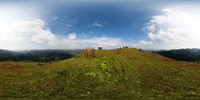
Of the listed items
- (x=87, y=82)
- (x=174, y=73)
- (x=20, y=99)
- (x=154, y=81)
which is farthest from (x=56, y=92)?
→ (x=174, y=73)

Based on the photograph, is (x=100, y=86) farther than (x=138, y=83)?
No

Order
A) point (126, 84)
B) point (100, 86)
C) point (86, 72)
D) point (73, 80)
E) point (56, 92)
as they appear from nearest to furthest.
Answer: point (56, 92) < point (100, 86) < point (126, 84) < point (73, 80) < point (86, 72)

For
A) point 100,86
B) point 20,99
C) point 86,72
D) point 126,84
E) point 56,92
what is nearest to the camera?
point 20,99

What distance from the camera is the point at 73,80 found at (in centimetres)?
1179

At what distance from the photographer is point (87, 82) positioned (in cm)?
1120

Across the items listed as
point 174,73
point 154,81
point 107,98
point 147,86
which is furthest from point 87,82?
point 174,73

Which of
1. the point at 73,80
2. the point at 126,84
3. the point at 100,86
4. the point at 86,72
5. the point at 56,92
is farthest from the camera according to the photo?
the point at 86,72

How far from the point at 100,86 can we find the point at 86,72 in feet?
13.6

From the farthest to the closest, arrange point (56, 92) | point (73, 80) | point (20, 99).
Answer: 1. point (73, 80)
2. point (56, 92)
3. point (20, 99)

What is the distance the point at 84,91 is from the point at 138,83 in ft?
22.2

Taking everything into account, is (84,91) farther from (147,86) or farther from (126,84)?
(147,86)

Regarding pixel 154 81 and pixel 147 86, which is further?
pixel 154 81

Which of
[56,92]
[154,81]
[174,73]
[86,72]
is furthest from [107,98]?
[174,73]

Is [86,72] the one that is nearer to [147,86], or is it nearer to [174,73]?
[147,86]
